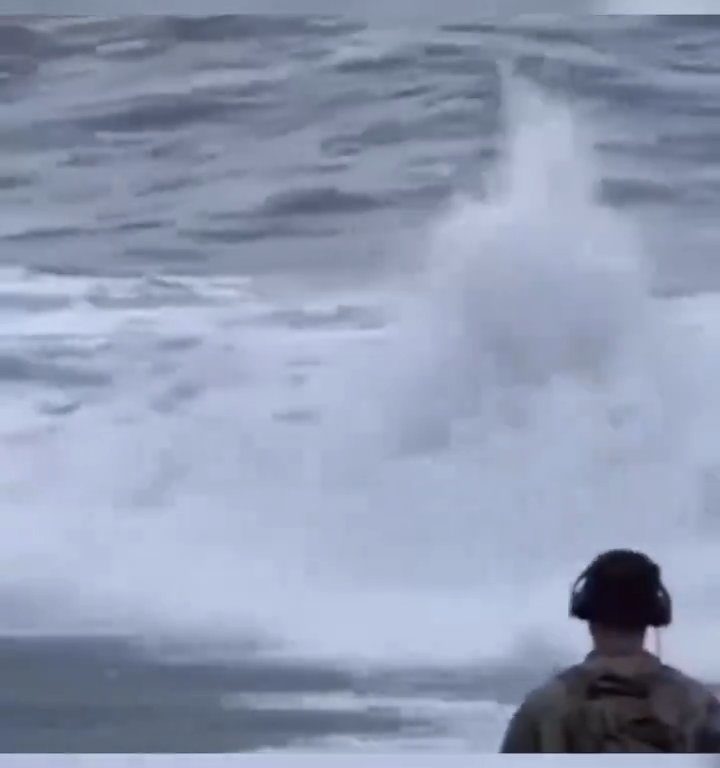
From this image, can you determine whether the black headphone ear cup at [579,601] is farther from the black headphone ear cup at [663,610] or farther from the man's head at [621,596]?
the black headphone ear cup at [663,610]

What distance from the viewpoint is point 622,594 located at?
1654mm

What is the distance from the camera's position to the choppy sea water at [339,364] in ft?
5.40

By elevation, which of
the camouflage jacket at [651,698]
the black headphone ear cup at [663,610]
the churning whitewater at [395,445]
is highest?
the churning whitewater at [395,445]

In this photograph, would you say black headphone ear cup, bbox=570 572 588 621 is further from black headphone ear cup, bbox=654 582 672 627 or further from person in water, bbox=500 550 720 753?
black headphone ear cup, bbox=654 582 672 627

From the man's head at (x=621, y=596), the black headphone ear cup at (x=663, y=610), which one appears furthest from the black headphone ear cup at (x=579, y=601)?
the black headphone ear cup at (x=663, y=610)

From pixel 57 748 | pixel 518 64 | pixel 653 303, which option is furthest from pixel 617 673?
pixel 518 64

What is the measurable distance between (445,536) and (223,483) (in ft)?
1.09

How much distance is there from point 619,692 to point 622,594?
0.45ft

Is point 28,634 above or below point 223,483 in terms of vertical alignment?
below

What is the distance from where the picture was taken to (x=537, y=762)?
1624 mm

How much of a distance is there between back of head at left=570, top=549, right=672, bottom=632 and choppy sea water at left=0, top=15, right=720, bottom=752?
2cm

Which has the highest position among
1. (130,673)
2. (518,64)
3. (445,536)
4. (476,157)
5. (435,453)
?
(518,64)

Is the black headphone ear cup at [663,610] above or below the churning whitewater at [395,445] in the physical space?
below

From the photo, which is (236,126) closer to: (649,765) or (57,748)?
(57,748)
